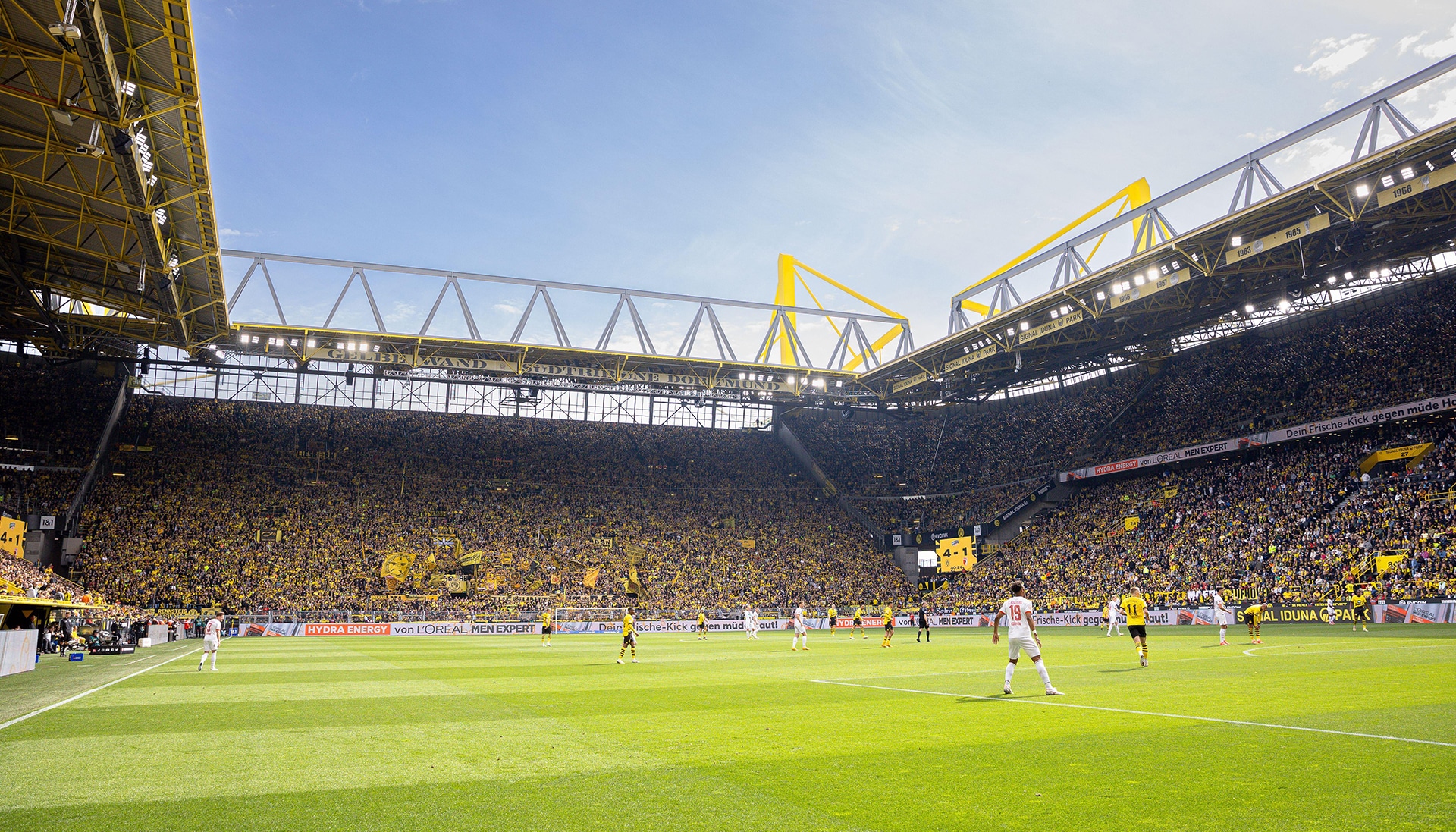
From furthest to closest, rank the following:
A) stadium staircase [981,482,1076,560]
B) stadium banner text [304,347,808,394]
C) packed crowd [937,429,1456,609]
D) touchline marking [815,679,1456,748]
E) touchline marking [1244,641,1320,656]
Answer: stadium staircase [981,482,1076,560], stadium banner text [304,347,808,394], packed crowd [937,429,1456,609], touchline marking [1244,641,1320,656], touchline marking [815,679,1456,748]

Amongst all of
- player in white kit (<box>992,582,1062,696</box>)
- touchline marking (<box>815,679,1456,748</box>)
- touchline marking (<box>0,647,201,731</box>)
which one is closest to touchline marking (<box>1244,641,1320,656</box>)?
player in white kit (<box>992,582,1062,696</box>)

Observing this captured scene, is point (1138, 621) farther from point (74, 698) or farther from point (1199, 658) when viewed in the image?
point (74, 698)

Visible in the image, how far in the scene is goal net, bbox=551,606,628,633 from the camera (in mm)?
54688

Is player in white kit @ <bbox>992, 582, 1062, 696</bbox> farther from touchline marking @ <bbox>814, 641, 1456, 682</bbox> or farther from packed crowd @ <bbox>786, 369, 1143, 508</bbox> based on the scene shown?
packed crowd @ <bbox>786, 369, 1143, 508</bbox>

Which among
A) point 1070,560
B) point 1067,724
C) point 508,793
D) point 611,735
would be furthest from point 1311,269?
point 508,793

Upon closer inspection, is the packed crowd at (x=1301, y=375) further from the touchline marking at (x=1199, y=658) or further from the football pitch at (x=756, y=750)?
the football pitch at (x=756, y=750)

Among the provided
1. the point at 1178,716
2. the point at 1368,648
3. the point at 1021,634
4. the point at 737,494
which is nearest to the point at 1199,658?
the point at 1368,648

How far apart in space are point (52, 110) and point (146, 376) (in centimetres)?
5065

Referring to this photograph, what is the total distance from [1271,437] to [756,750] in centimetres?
5020

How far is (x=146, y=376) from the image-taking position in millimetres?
66250

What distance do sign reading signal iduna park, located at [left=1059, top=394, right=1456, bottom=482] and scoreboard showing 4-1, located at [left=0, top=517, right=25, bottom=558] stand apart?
67.0m

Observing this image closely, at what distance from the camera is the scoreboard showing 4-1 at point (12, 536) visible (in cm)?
4800

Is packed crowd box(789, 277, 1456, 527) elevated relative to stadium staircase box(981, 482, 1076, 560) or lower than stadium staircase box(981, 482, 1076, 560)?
elevated

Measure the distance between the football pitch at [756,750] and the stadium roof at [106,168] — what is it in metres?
14.9
